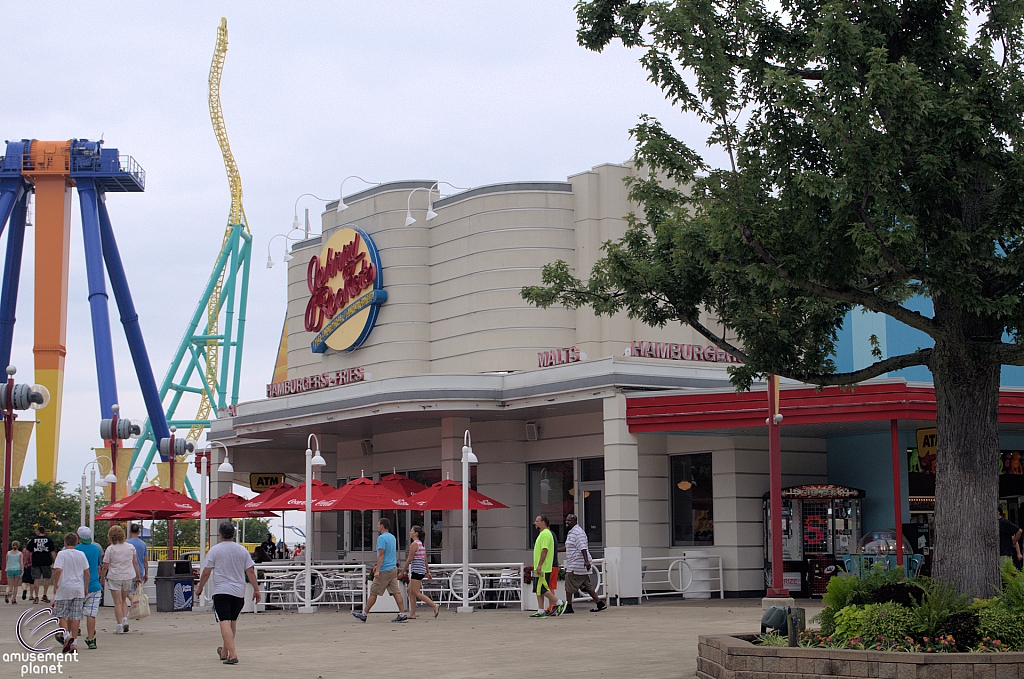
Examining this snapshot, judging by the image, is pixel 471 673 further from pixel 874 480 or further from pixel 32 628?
pixel 874 480

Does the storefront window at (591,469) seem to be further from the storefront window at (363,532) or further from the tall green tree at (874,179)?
the tall green tree at (874,179)

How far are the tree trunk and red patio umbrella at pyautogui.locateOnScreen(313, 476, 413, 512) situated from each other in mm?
13936

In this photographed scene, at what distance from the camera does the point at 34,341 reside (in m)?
50.2

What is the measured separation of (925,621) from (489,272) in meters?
19.7

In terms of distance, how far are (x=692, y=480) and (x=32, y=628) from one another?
1523 cm

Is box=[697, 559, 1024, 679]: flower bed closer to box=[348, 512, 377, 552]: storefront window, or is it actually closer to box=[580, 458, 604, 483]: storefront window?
box=[580, 458, 604, 483]: storefront window

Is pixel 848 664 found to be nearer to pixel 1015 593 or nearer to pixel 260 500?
pixel 1015 593

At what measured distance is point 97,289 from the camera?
49.9 metres

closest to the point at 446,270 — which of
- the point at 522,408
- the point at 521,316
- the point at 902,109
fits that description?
the point at 521,316

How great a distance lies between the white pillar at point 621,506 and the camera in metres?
23.8

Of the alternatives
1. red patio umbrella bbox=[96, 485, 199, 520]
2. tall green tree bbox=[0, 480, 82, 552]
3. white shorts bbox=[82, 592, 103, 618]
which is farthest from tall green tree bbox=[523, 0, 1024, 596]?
tall green tree bbox=[0, 480, 82, 552]

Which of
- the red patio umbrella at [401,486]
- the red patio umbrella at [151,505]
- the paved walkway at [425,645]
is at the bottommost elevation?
the paved walkway at [425,645]

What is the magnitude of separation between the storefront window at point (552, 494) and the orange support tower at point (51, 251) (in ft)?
93.3

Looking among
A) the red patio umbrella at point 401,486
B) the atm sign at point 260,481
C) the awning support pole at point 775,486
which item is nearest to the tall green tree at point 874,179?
the awning support pole at point 775,486
